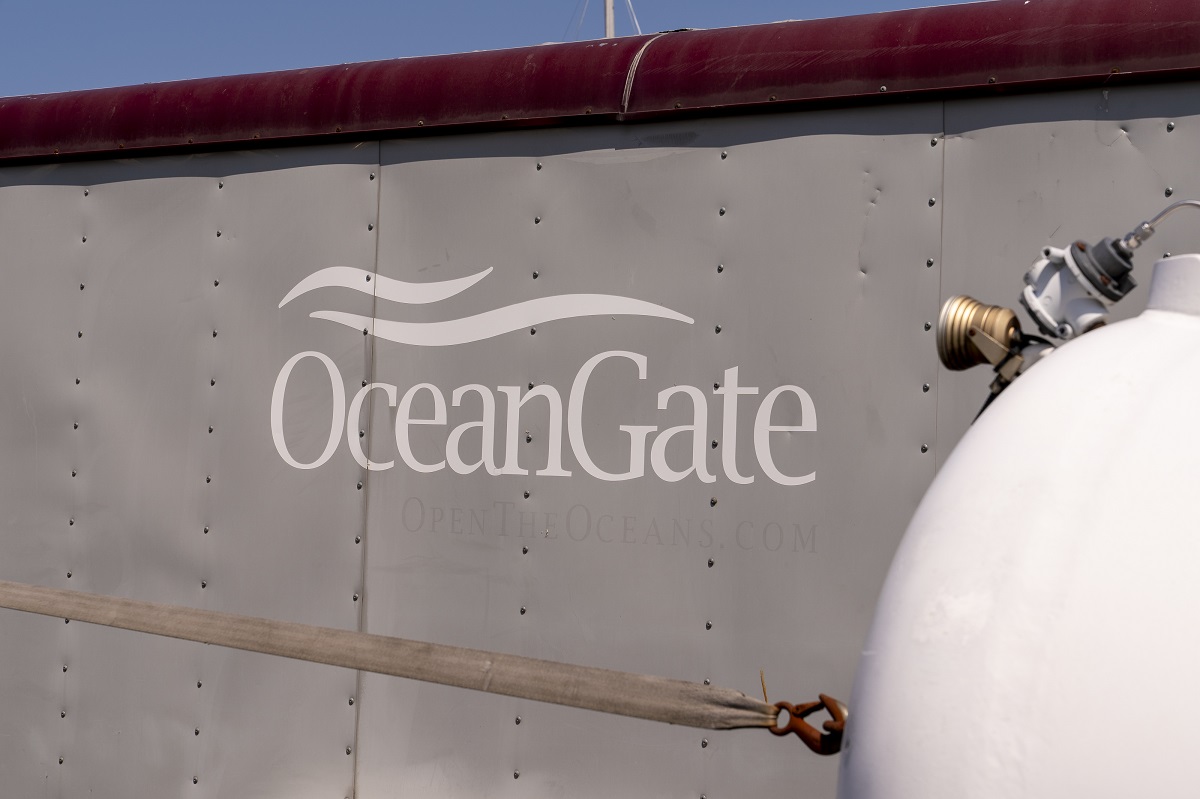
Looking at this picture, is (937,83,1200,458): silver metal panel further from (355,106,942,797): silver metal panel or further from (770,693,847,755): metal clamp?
(770,693,847,755): metal clamp

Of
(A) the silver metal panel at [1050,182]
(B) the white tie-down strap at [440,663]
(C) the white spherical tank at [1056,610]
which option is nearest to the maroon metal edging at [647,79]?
(A) the silver metal panel at [1050,182]

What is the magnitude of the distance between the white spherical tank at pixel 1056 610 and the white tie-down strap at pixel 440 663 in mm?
623

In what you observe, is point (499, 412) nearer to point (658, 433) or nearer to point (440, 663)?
point (658, 433)

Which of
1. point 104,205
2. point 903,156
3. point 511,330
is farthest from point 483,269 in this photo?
point 104,205

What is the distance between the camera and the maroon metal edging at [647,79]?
2787 millimetres

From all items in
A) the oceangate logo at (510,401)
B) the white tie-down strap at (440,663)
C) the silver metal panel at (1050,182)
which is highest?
the silver metal panel at (1050,182)

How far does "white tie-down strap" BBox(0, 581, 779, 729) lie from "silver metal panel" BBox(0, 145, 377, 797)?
595mm

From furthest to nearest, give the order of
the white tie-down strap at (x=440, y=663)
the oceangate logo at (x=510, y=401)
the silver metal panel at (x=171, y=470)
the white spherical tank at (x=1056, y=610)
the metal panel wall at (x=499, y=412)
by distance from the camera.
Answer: the silver metal panel at (x=171, y=470) → the oceangate logo at (x=510, y=401) → the metal panel wall at (x=499, y=412) → the white tie-down strap at (x=440, y=663) → the white spherical tank at (x=1056, y=610)

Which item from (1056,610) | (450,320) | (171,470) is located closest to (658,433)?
(450,320)

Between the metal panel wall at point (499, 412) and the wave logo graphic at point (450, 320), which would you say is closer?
the metal panel wall at point (499, 412)

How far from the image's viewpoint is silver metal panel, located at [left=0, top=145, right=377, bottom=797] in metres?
3.53

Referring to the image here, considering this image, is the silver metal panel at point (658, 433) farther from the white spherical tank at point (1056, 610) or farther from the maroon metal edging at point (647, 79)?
the white spherical tank at point (1056, 610)

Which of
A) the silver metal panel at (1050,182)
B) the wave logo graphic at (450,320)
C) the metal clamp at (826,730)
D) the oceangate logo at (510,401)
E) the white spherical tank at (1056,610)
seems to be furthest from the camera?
the wave logo graphic at (450,320)

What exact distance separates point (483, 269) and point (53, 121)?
1854 mm
